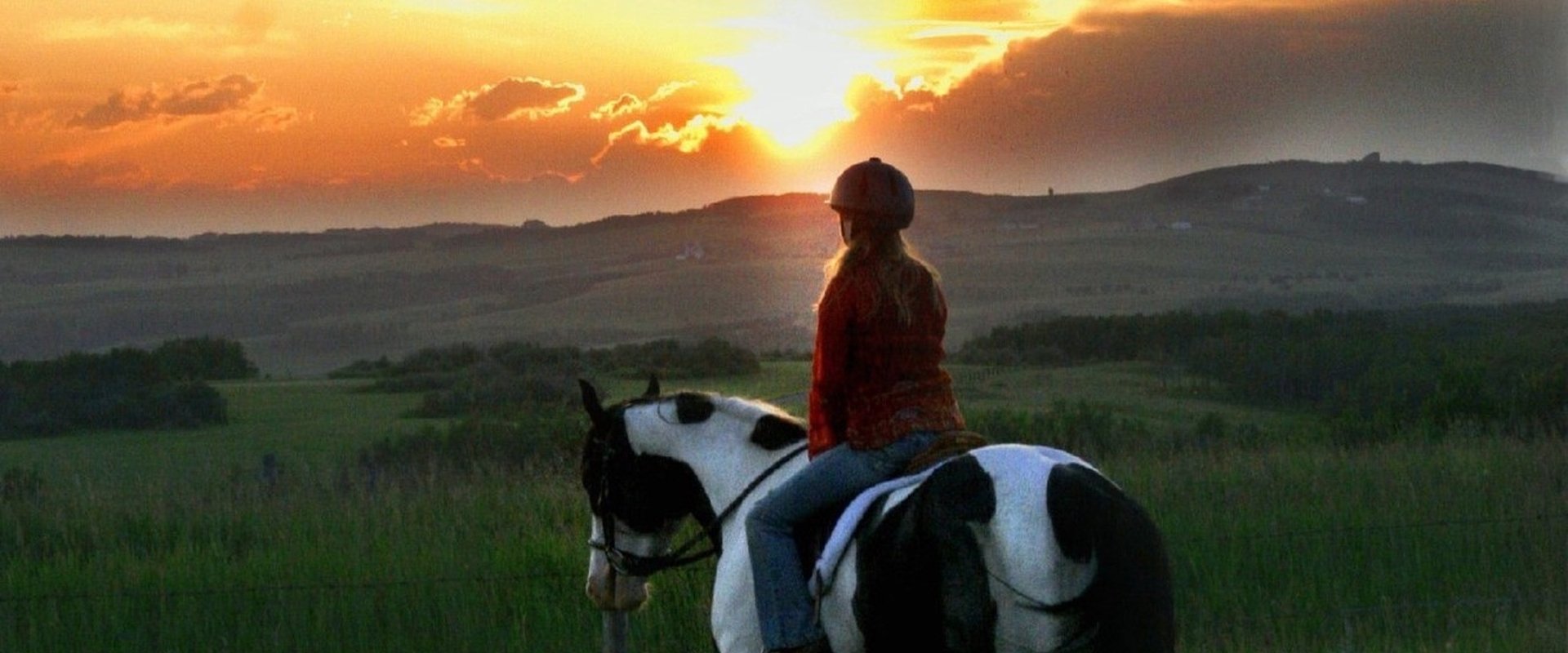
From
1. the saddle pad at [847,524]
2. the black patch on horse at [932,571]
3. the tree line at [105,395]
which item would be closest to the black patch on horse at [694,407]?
the saddle pad at [847,524]

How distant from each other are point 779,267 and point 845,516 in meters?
106

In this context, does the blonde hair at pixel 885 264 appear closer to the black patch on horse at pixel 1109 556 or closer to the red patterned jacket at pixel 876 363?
the red patterned jacket at pixel 876 363

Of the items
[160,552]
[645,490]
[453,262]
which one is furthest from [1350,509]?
[453,262]

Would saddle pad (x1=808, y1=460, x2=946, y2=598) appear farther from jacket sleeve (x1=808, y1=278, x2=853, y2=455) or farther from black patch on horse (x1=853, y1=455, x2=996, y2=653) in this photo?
→ jacket sleeve (x1=808, y1=278, x2=853, y2=455)

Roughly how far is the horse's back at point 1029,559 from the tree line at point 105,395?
29.0 meters

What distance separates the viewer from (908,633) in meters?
5.03

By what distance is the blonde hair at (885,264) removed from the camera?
A: 551 cm

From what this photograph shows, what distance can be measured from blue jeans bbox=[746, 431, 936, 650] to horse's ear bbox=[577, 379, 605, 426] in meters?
1.02

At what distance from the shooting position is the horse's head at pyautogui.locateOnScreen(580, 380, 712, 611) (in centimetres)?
648

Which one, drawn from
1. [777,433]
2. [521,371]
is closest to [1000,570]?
[777,433]

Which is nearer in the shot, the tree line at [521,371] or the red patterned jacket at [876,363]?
the red patterned jacket at [876,363]

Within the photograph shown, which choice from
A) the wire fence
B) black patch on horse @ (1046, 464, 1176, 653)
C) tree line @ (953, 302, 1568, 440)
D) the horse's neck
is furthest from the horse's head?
tree line @ (953, 302, 1568, 440)

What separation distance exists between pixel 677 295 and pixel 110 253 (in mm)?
69730

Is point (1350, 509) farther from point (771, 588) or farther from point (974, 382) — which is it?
point (974, 382)
